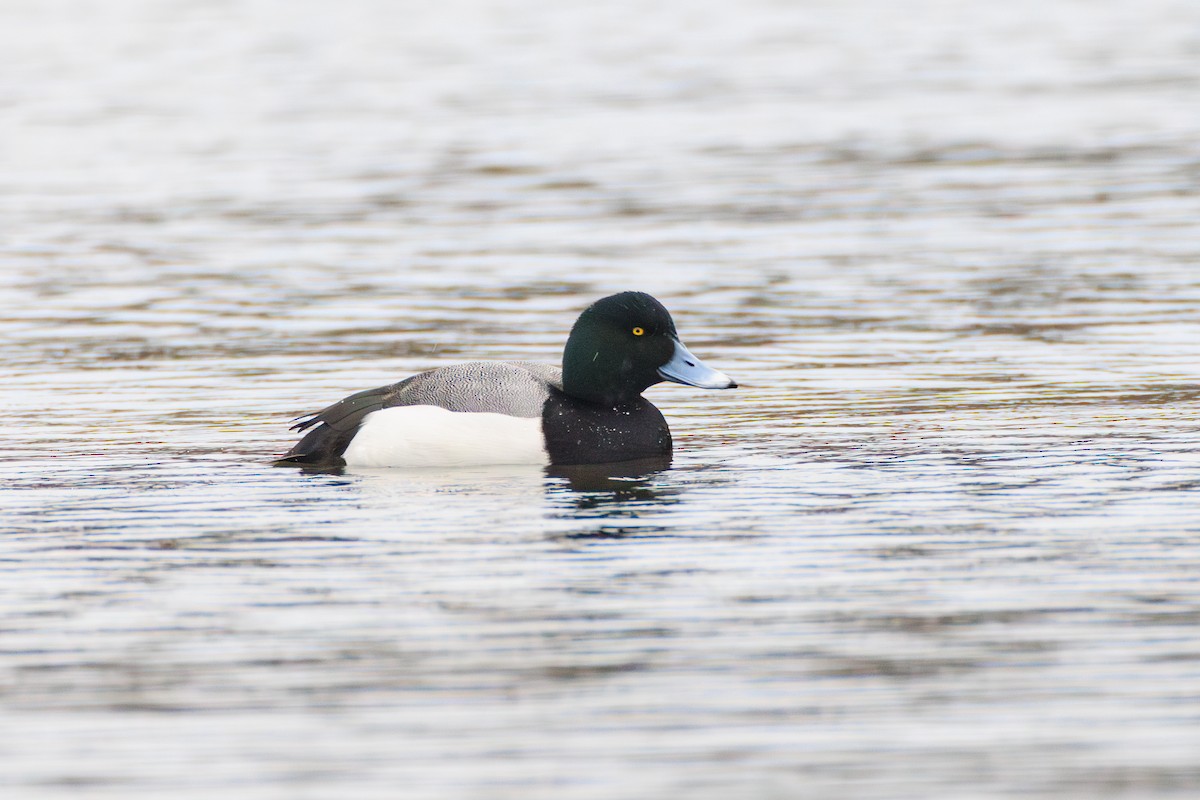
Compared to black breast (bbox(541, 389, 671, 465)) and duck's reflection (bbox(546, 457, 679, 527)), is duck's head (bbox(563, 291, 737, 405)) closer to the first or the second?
black breast (bbox(541, 389, 671, 465))

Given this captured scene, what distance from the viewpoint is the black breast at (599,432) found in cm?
1179

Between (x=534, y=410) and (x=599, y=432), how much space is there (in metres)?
0.38

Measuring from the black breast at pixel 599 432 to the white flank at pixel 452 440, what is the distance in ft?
0.30

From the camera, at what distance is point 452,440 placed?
11.7 metres

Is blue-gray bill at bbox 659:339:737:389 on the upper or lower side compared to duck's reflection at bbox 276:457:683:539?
upper

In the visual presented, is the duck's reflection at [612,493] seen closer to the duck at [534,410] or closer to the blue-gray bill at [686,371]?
the duck at [534,410]

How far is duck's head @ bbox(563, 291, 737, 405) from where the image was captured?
39.7ft

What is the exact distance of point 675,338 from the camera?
1234cm

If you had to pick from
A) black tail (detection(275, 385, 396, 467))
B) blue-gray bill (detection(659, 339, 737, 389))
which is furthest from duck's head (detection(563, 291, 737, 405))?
black tail (detection(275, 385, 396, 467))

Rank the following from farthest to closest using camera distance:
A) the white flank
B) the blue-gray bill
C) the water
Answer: the blue-gray bill < the white flank < the water

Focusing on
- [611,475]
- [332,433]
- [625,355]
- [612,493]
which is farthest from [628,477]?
[332,433]

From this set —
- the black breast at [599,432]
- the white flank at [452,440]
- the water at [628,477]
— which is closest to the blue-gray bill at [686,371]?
the black breast at [599,432]

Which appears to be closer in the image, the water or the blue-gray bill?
the water

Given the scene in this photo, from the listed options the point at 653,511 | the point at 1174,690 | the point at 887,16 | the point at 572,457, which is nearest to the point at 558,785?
the point at 1174,690
